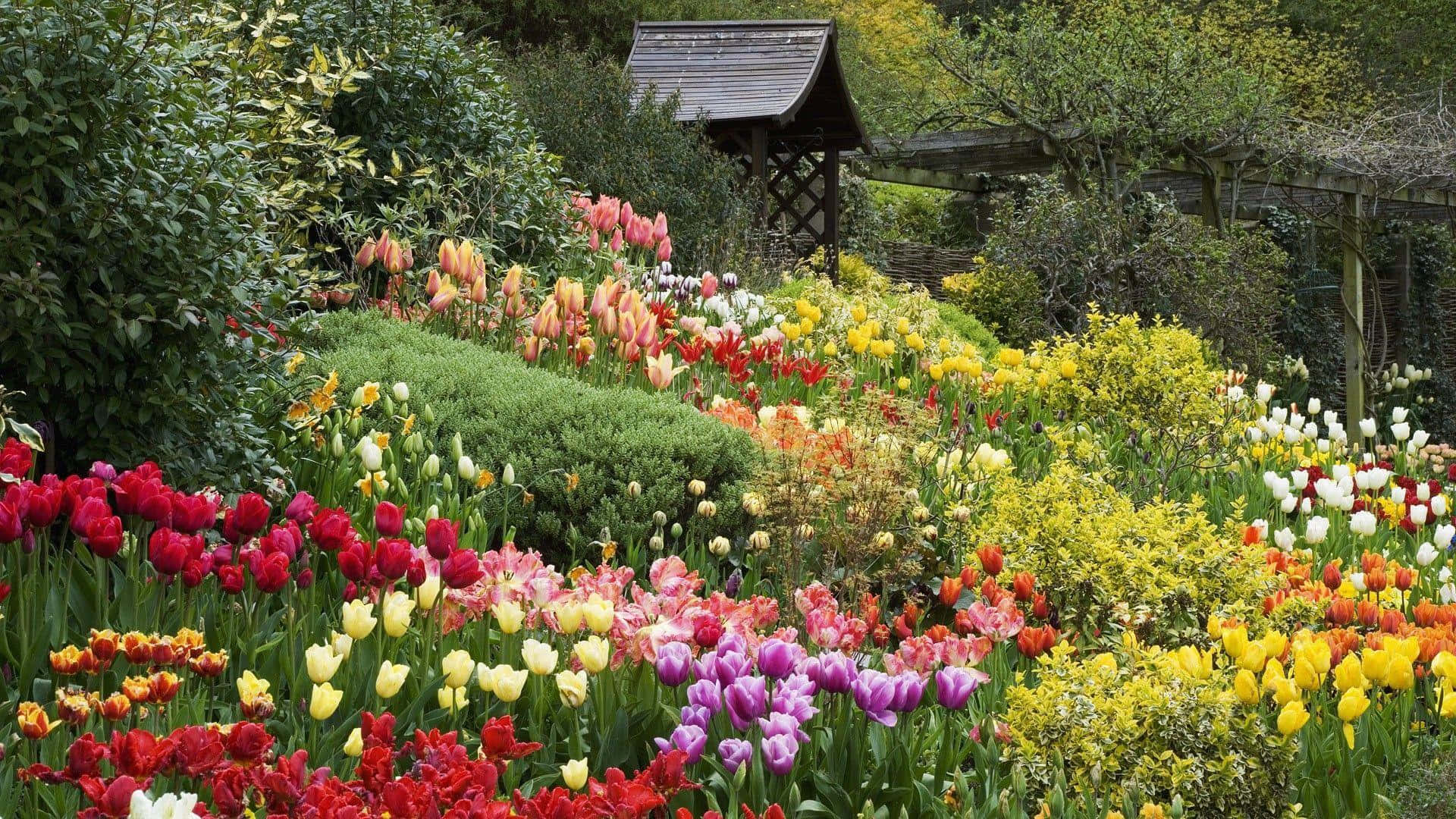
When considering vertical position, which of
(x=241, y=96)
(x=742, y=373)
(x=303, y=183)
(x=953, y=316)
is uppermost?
(x=241, y=96)

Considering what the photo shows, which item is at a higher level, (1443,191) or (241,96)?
(241,96)

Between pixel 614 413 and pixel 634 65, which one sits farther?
pixel 634 65

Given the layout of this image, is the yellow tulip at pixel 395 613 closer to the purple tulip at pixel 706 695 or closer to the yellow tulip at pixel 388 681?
the yellow tulip at pixel 388 681

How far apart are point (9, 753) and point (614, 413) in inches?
111

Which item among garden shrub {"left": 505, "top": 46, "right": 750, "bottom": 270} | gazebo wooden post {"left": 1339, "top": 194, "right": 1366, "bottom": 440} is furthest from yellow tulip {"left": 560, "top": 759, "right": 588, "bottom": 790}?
gazebo wooden post {"left": 1339, "top": 194, "right": 1366, "bottom": 440}

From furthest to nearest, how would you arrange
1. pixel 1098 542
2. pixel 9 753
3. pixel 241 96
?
pixel 241 96 → pixel 1098 542 → pixel 9 753

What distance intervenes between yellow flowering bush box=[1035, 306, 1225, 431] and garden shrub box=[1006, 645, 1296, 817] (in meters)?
3.26

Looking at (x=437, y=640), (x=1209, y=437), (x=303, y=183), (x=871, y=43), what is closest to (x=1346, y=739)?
(x=437, y=640)

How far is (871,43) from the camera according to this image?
29359 mm

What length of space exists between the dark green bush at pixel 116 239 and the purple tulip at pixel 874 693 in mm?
2239

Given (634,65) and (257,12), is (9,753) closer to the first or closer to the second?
(257,12)

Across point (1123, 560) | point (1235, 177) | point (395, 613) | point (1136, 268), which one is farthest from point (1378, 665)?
point (1235, 177)

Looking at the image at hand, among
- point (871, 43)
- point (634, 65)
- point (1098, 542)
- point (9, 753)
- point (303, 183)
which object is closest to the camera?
point (9, 753)

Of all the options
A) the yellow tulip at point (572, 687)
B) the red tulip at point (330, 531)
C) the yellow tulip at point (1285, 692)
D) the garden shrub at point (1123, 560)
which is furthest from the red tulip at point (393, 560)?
the garden shrub at point (1123, 560)
